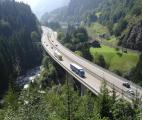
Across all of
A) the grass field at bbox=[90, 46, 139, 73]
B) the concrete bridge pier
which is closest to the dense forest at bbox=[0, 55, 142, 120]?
the concrete bridge pier

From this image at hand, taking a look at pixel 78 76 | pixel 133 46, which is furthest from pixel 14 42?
pixel 78 76

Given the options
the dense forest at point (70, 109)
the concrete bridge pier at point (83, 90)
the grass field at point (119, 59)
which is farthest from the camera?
the grass field at point (119, 59)

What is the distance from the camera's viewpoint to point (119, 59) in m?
152

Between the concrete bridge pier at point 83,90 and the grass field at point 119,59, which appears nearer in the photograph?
the concrete bridge pier at point 83,90

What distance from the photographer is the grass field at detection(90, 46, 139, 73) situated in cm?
14175

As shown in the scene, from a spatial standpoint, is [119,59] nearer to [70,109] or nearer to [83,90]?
[83,90]

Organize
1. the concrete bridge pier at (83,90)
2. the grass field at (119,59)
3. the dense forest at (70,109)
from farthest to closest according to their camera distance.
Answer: the grass field at (119,59)
the concrete bridge pier at (83,90)
the dense forest at (70,109)

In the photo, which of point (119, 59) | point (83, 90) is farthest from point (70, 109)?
point (119, 59)

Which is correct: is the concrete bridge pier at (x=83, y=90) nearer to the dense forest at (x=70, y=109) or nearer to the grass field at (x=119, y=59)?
the grass field at (x=119, y=59)

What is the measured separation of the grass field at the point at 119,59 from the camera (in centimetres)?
14175

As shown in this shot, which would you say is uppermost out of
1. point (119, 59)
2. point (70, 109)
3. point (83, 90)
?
point (70, 109)

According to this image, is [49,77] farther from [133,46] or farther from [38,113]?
[38,113]

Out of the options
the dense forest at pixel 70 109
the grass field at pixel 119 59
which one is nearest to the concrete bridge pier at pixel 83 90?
the grass field at pixel 119 59

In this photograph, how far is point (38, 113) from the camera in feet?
110
